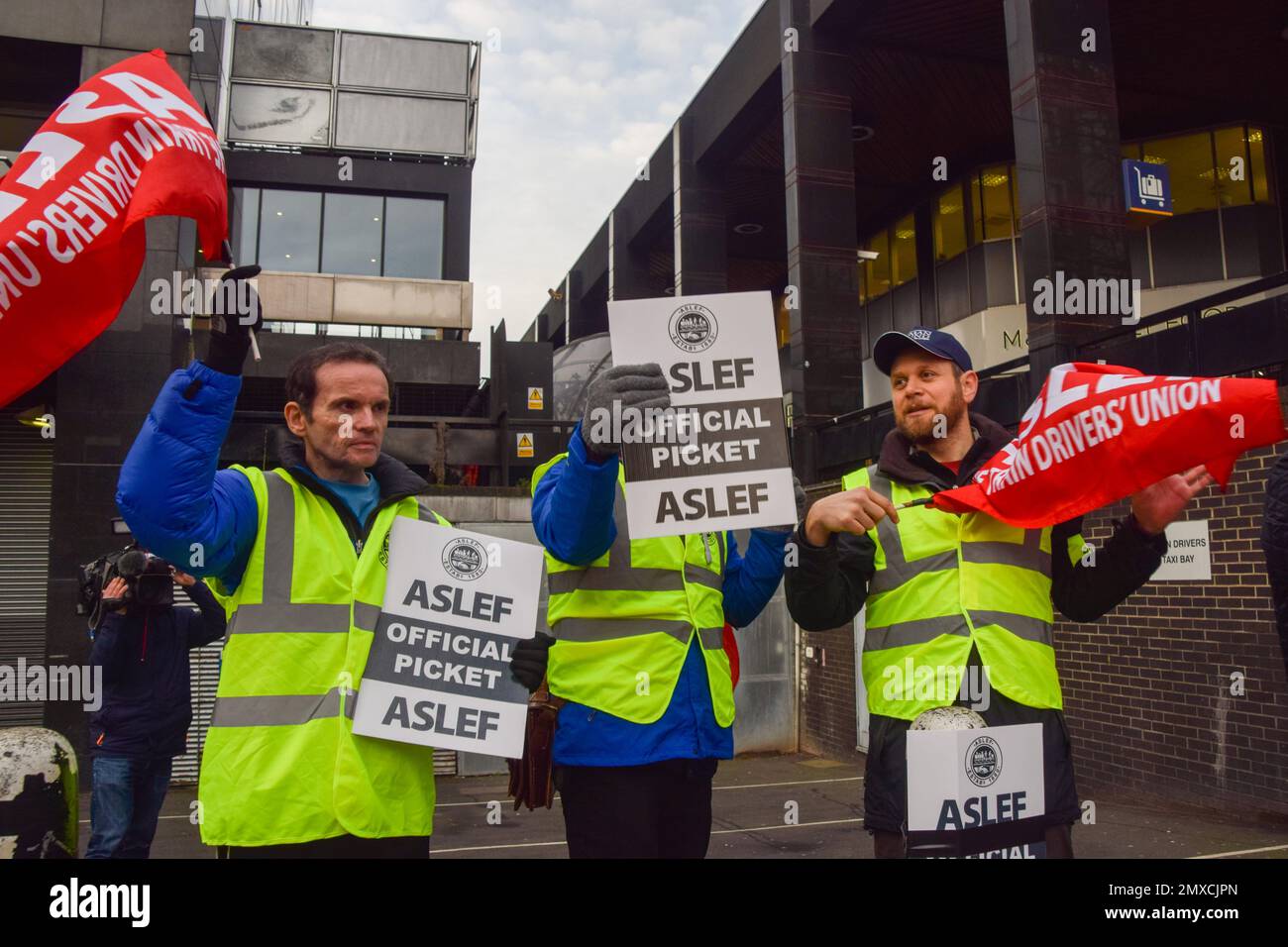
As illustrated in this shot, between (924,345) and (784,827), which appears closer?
(924,345)

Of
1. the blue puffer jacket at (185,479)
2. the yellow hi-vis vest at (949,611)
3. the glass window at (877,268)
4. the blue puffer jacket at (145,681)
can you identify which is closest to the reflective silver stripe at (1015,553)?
the yellow hi-vis vest at (949,611)

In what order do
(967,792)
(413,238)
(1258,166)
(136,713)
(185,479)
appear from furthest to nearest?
(413,238) < (1258,166) < (136,713) < (967,792) < (185,479)

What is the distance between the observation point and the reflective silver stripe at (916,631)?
9.17 ft

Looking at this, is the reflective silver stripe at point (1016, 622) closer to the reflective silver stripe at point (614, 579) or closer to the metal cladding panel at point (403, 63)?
the reflective silver stripe at point (614, 579)

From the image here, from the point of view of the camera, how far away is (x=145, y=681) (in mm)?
6055

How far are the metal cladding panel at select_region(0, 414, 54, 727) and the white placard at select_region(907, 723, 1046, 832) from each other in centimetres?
1428

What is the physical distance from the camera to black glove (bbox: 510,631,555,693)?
2.89 metres

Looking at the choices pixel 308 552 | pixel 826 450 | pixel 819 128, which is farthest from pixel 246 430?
pixel 308 552

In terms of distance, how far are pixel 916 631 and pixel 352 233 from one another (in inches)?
766

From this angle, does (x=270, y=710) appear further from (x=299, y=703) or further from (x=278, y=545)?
(x=278, y=545)

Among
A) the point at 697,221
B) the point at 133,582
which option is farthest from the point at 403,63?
the point at 133,582

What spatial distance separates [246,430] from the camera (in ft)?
47.7

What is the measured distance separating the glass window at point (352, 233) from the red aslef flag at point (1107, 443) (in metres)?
19.0

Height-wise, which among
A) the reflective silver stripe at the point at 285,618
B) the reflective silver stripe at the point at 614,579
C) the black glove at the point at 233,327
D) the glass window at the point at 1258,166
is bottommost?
the reflective silver stripe at the point at 285,618
